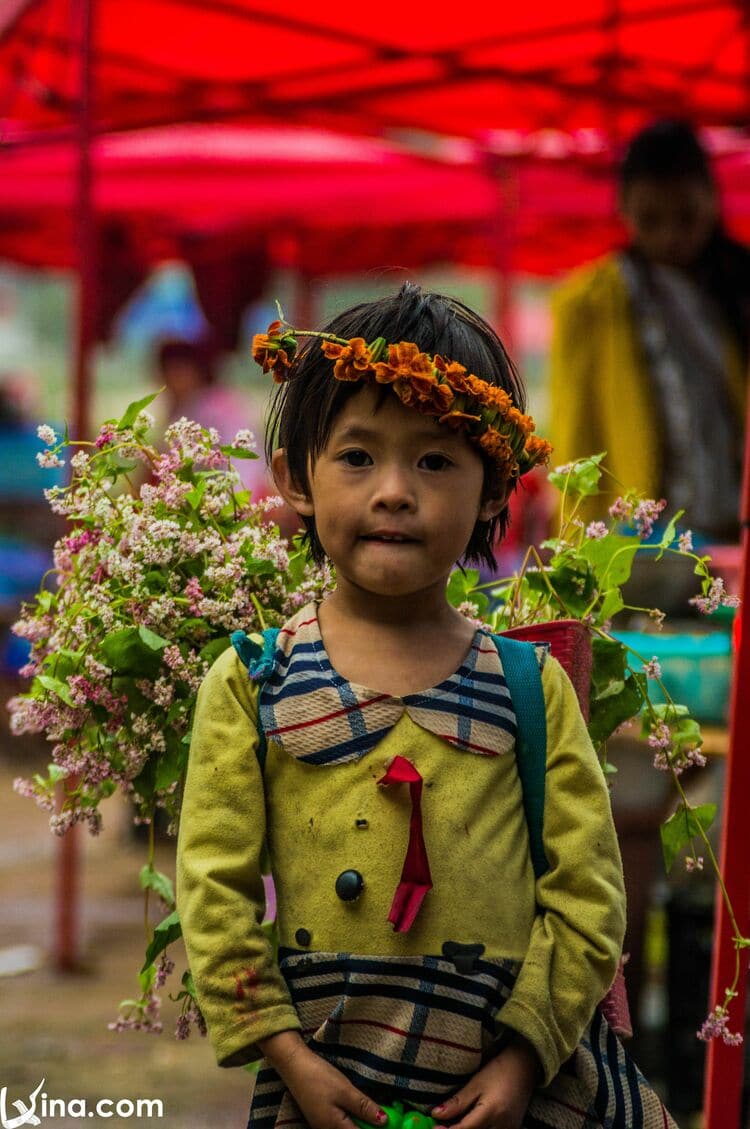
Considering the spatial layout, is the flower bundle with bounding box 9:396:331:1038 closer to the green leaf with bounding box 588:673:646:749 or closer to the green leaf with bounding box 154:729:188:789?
the green leaf with bounding box 154:729:188:789

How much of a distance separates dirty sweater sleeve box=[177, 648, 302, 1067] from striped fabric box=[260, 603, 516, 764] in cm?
4

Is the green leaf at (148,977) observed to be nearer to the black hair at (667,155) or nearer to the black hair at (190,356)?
the black hair at (667,155)

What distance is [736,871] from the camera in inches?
90.7

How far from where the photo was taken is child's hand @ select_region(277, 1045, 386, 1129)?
1.70m

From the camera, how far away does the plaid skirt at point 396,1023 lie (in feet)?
5.68

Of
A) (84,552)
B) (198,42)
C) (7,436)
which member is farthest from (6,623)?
(84,552)

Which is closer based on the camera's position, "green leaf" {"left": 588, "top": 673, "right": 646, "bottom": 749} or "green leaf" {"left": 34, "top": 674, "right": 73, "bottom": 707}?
"green leaf" {"left": 34, "top": 674, "right": 73, "bottom": 707}

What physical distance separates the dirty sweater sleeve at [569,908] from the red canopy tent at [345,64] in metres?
2.97

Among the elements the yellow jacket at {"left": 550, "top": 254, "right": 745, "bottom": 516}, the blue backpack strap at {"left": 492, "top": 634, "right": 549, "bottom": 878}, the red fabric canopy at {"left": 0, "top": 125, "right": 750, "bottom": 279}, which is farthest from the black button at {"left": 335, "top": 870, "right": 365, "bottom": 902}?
the red fabric canopy at {"left": 0, "top": 125, "right": 750, "bottom": 279}

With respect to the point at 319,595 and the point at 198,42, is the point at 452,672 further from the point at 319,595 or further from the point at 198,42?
the point at 198,42

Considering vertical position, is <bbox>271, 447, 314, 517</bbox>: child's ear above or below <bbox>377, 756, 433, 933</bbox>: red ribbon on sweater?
above

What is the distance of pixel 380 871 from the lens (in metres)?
1.76

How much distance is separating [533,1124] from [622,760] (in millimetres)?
1976

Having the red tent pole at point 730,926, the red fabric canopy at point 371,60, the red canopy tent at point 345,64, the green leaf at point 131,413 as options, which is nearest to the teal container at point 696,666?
the red tent pole at point 730,926
